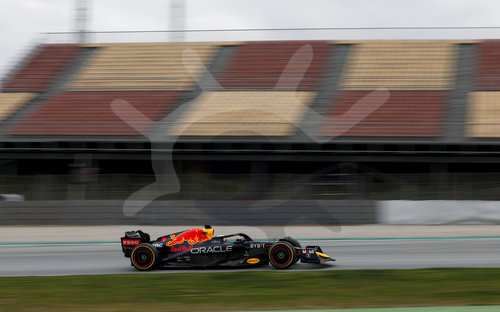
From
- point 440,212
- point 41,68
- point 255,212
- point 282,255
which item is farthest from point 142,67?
point 282,255

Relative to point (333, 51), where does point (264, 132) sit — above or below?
below

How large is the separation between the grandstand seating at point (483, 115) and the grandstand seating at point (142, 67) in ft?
40.7

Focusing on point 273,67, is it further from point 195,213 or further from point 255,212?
point 195,213

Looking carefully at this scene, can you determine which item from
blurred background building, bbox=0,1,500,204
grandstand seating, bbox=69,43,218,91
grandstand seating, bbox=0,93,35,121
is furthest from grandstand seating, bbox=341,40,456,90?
grandstand seating, bbox=0,93,35,121

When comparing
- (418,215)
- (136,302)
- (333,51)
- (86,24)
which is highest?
(86,24)

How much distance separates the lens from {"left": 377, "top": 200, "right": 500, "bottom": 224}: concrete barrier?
18.3m

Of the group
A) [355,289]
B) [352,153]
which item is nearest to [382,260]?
[355,289]

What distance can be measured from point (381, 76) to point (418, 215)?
439 inches

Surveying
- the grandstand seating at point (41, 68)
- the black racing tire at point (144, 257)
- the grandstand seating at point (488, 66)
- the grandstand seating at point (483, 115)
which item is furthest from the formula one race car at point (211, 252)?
the grandstand seating at point (41, 68)

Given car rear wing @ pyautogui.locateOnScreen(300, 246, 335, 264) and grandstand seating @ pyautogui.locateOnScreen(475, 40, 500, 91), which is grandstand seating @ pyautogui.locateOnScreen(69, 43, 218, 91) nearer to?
grandstand seating @ pyautogui.locateOnScreen(475, 40, 500, 91)

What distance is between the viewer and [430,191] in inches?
741

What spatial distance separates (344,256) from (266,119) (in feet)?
45.3

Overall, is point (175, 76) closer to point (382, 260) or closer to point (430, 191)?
point (430, 191)

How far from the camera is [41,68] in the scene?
31703 mm
